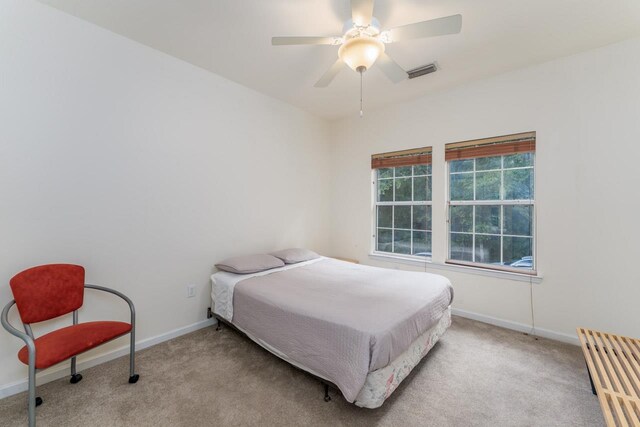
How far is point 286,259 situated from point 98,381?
6.17 feet

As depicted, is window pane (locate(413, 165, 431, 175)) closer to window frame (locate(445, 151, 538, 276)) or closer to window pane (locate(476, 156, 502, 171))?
window frame (locate(445, 151, 538, 276))

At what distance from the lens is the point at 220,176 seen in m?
2.99

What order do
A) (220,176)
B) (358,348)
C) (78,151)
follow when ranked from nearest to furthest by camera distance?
(358,348)
(78,151)
(220,176)

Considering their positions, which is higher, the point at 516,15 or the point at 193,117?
the point at 516,15

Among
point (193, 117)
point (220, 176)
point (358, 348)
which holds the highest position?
point (193, 117)

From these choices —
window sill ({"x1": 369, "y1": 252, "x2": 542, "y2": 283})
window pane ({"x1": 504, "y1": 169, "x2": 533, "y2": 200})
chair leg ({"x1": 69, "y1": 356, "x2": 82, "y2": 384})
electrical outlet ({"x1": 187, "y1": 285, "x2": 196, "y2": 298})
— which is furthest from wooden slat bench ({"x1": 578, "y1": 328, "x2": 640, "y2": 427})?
chair leg ({"x1": 69, "y1": 356, "x2": 82, "y2": 384})

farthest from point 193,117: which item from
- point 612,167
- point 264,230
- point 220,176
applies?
point 612,167

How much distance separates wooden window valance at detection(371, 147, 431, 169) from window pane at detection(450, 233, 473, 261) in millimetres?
1029

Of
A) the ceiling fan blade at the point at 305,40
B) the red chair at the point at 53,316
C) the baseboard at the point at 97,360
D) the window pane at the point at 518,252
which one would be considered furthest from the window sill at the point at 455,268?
the red chair at the point at 53,316

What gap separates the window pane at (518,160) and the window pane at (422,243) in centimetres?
119

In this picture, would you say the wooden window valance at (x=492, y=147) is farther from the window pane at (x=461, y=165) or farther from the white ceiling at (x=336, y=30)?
the white ceiling at (x=336, y=30)

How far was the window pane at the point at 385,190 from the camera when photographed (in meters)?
3.91

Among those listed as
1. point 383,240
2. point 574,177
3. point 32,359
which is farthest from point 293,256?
point 574,177

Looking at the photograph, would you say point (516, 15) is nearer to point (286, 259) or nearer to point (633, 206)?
point (633, 206)
